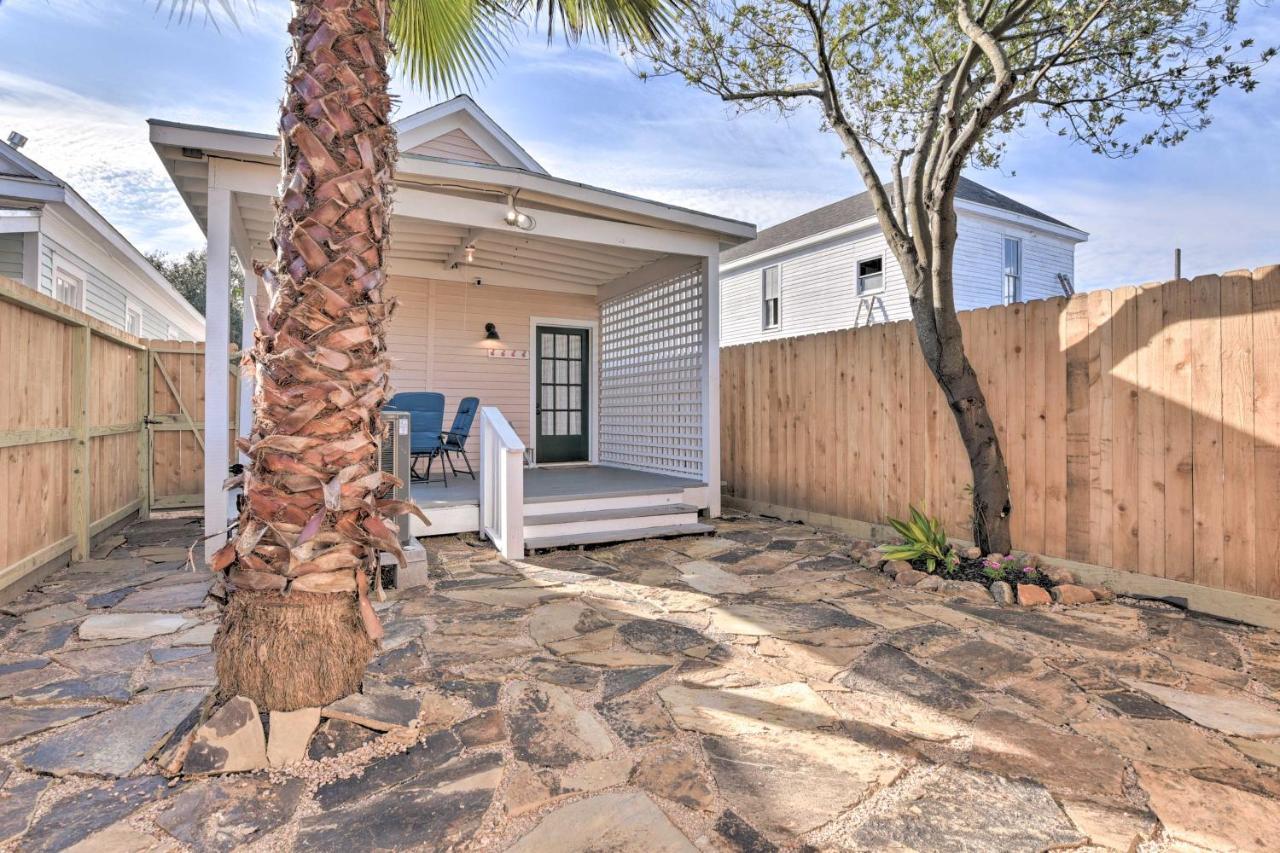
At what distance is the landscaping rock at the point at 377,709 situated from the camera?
80.8 inches

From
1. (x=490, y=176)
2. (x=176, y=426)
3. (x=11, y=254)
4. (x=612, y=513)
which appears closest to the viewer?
(x=490, y=176)

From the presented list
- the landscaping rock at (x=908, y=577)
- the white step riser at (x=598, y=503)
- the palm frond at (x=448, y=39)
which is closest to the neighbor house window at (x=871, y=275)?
the white step riser at (x=598, y=503)

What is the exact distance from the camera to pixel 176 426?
6.98 meters

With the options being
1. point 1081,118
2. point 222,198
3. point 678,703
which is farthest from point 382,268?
point 1081,118

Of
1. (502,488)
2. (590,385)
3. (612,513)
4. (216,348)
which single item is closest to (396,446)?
(502,488)

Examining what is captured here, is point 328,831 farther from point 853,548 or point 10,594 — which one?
point 853,548

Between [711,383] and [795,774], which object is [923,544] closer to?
[711,383]

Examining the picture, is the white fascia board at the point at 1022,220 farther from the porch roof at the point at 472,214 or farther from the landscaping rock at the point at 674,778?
the landscaping rock at the point at 674,778

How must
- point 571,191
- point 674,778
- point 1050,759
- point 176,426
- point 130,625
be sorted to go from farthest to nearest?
point 176,426, point 571,191, point 130,625, point 1050,759, point 674,778

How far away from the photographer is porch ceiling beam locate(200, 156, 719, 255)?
14.5 ft

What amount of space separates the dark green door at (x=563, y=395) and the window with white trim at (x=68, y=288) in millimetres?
5438

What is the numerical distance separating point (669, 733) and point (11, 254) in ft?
27.8

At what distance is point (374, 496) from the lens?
204 cm

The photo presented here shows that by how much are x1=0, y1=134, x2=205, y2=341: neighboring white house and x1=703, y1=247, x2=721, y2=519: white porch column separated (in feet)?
18.9
